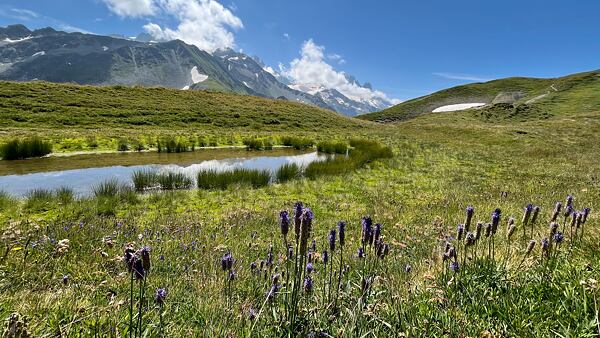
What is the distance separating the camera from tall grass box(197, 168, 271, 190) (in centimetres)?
1587

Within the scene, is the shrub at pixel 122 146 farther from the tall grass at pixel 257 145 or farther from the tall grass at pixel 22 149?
the tall grass at pixel 257 145

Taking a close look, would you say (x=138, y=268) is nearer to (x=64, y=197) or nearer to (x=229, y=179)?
(x=64, y=197)

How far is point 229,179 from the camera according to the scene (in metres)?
16.3

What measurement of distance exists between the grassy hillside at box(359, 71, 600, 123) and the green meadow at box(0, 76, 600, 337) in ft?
146

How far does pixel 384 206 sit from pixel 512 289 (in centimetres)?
910

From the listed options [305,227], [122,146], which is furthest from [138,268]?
[122,146]

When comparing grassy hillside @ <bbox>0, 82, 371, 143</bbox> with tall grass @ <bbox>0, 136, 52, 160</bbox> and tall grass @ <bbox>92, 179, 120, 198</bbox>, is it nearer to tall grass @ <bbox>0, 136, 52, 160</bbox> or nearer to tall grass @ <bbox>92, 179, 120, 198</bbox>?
tall grass @ <bbox>0, 136, 52, 160</bbox>

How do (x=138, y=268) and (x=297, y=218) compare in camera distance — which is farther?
(x=297, y=218)

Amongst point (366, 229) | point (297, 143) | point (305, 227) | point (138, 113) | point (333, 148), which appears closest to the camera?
point (305, 227)

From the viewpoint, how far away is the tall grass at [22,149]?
2023cm

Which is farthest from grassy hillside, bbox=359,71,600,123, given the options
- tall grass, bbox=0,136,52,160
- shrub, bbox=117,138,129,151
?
tall grass, bbox=0,136,52,160

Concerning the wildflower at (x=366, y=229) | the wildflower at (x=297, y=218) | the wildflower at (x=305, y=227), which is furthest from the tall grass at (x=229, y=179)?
the wildflower at (x=305, y=227)

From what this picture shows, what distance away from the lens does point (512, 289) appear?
3.43 meters

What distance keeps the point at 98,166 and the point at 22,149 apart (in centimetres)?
569
